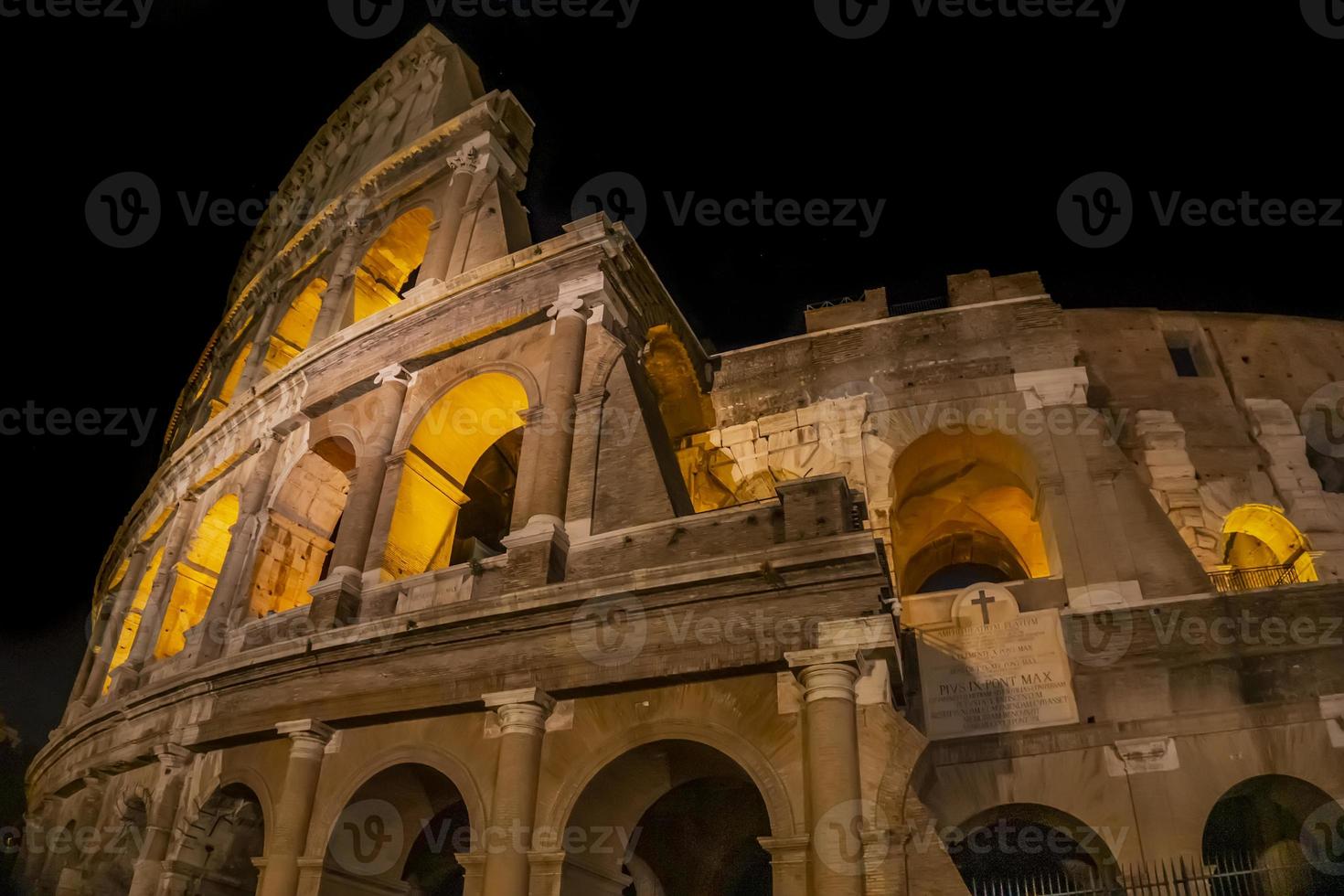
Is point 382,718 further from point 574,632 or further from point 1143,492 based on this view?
point 1143,492

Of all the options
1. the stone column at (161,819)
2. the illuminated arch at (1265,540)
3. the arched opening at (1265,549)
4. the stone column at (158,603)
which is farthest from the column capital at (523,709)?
the illuminated arch at (1265,540)

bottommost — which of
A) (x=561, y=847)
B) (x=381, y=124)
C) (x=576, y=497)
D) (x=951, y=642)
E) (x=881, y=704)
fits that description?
(x=561, y=847)

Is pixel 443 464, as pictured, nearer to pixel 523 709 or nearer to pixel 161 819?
pixel 523 709

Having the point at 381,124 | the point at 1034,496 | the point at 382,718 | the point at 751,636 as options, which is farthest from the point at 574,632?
the point at 381,124

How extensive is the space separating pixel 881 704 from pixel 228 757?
8536 mm

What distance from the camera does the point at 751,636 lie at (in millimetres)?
9289

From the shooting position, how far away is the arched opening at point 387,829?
10.8 metres

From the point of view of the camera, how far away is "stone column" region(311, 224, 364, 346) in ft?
57.3

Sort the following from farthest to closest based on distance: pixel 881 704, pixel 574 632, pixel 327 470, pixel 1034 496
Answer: pixel 327 470
pixel 1034 496
pixel 574 632
pixel 881 704

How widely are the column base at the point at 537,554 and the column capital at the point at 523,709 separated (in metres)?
1.21

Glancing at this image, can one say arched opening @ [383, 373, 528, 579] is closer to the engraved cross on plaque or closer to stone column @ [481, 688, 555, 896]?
stone column @ [481, 688, 555, 896]

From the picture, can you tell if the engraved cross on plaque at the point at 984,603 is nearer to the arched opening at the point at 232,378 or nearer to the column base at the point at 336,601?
the column base at the point at 336,601

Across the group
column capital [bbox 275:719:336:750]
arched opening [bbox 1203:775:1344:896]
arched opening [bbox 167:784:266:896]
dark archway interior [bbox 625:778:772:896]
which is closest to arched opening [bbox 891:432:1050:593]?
dark archway interior [bbox 625:778:772:896]

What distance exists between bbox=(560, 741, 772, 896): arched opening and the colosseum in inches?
2.2
